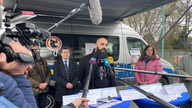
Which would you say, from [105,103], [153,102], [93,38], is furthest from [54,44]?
[153,102]

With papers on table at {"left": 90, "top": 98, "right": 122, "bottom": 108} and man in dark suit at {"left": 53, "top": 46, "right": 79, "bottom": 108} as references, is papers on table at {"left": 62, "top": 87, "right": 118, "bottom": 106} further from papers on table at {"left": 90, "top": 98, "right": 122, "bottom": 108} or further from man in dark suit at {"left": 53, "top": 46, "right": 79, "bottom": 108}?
man in dark suit at {"left": 53, "top": 46, "right": 79, "bottom": 108}

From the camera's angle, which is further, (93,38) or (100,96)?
(93,38)

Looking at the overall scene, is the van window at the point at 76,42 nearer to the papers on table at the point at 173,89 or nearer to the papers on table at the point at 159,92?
the papers on table at the point at 159,92

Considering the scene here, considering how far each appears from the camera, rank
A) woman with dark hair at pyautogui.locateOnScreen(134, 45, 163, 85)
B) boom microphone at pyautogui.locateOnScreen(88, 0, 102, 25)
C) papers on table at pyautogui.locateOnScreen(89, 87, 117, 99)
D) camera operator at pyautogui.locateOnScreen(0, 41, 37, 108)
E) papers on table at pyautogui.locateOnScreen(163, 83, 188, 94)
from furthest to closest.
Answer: woman with dark hair at pyautogui.locateOnScreen(134, 45, 163, 85) < papers on table at pyautogui.locateOnScreen(163, 83, 188, 94) < papers on table at pyautogui.locateOnScreen(89, 87, 117, 99) < boom microphone at pyautogui.locateOnScreen(88, 0, 102, 25) < camera operator at pyautogui.locateOnScreen(0, 41, 37, 108)

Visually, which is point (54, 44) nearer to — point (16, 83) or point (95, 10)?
point (95, 10)

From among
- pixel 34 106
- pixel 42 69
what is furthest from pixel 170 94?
pixel 42 69

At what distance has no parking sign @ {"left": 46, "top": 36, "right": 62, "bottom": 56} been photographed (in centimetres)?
356

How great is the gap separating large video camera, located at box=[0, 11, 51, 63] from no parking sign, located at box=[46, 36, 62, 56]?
2.79 metres

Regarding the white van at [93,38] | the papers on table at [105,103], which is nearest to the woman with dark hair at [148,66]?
the papers on table at [105,103]

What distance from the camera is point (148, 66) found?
2775mm

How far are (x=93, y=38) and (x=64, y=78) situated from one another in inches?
74.1

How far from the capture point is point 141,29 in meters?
13.4

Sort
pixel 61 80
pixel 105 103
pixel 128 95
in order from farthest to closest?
pixel 61 80
pixel 128 95
pixel 105 103

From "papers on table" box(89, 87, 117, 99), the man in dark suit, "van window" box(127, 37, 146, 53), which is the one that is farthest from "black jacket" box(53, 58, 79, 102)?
"van window" box(127, 37, 146, 53)
